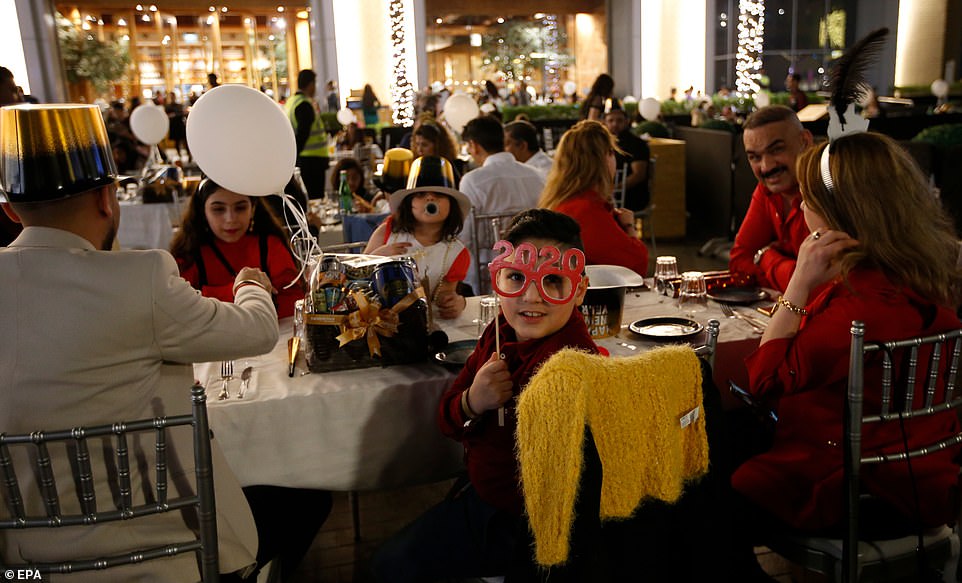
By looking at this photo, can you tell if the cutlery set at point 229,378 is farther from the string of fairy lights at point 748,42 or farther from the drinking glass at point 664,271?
the string of fairy lights at point 748,42

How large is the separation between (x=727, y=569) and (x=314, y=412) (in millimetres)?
970

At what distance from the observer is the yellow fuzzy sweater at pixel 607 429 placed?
1105 mm

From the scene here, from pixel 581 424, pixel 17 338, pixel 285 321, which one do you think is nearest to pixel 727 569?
pixel 581 424

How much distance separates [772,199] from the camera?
299 centimetres

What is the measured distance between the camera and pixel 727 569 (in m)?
1.35

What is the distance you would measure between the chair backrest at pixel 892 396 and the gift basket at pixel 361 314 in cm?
100

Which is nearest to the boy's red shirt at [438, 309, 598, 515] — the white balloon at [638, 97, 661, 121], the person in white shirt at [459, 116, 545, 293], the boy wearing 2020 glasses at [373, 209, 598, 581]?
the boy wearing 2020 glasses at [373, 209, 598, 581]

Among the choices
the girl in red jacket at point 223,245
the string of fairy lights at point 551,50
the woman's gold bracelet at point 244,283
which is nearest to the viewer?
the woman's gold bracelet at point 244,283

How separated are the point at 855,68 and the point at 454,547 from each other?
1649mm

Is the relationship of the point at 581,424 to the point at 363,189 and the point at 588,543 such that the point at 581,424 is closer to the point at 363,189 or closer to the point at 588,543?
the point at 588,543

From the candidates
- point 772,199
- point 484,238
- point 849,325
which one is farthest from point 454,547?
point 484,238

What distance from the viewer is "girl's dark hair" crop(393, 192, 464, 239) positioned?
291 centimetres

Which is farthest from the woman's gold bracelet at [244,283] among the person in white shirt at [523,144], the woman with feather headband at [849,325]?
the person in white shirt at [523,144]

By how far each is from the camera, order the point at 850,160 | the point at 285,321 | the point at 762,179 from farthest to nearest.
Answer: the point at 762,179, the point at 285,321, the point at 850,160
